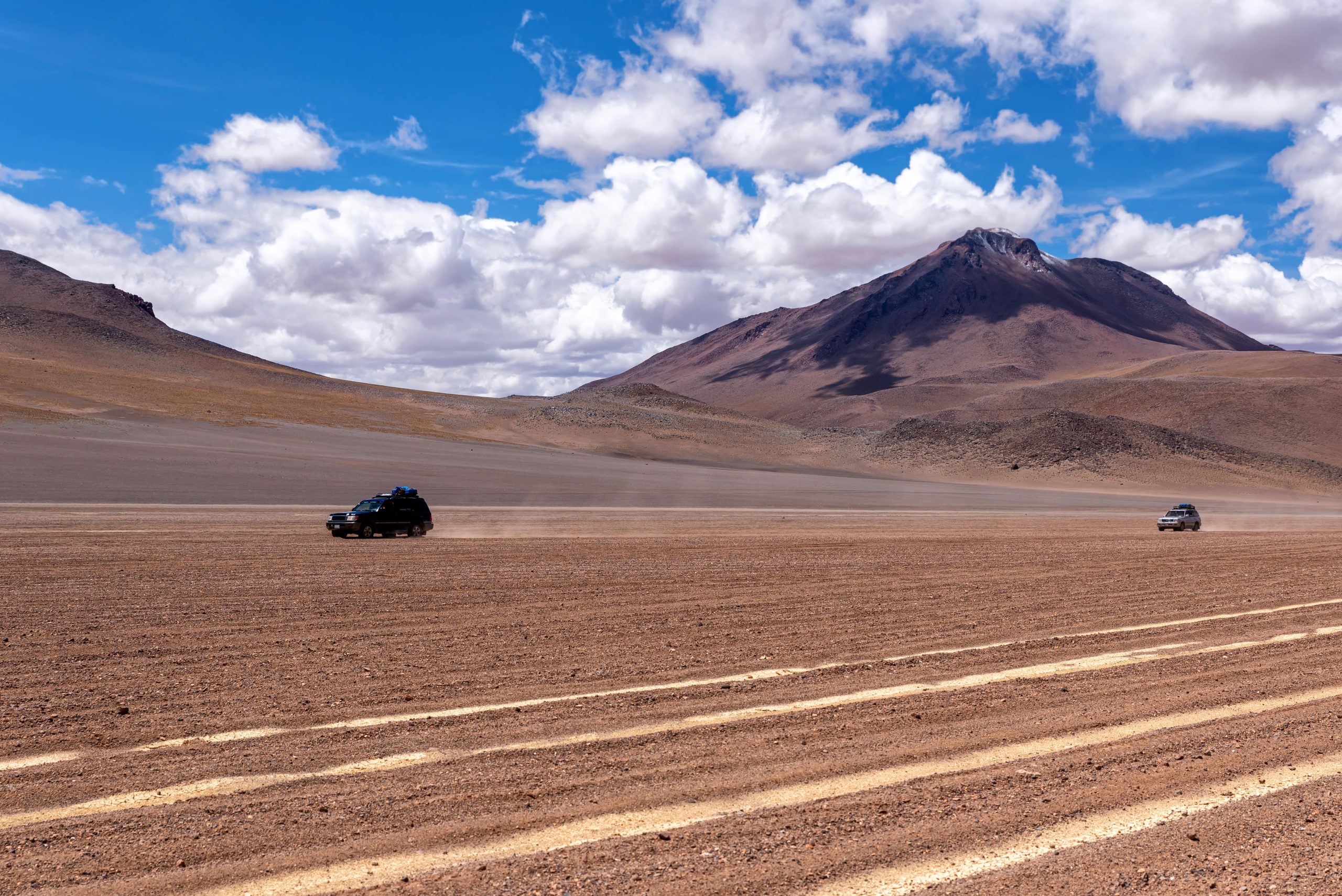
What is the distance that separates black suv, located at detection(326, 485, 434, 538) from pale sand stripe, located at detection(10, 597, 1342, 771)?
69.8 feet

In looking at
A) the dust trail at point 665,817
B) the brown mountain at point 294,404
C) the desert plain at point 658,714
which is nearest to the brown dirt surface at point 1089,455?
the brown mountain at point 294,404

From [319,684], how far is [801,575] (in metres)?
12.7

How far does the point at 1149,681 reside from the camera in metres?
11.2

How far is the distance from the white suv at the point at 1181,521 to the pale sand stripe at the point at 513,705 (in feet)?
108

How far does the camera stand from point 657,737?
889cm

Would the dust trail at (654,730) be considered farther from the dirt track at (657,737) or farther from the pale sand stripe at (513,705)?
the pale sand stripe at (513,705)

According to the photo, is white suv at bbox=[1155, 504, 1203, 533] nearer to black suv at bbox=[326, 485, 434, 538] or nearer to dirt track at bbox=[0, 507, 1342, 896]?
dirt track at bbox=[0, 507, 1342, 896]

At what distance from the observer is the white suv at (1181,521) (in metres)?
45.1

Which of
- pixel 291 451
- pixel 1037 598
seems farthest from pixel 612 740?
pixel 291 451

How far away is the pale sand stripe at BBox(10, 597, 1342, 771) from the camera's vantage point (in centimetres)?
828

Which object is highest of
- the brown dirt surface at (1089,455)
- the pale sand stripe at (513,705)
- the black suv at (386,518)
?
the brown dirt surface at (1089,455)

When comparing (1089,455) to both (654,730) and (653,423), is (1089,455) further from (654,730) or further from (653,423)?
(654,730)

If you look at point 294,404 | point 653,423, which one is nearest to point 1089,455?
point 653,423

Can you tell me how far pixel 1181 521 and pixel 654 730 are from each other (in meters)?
42.5
